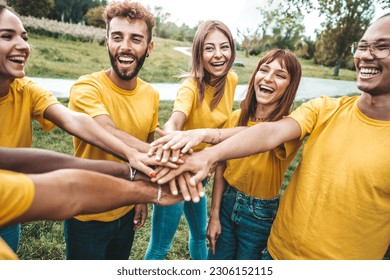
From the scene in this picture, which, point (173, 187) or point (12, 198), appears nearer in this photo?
point (12, 198)

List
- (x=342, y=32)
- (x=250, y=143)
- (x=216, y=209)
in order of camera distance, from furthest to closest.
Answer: (x=342, y=32) → (x=216, y=209) → (x=250, y=143)

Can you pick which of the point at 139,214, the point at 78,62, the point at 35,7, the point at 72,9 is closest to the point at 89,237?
the point at 139,214

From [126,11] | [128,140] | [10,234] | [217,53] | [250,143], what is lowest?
[10,234]

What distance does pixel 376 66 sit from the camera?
66.0 inches

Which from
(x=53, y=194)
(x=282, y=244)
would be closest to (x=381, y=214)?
(x=282, y=244)

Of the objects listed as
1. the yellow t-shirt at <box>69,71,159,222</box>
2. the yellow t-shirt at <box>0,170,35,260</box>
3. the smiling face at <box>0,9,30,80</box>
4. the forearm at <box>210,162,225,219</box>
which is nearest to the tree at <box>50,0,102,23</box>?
the smiling face at <box>0,9,30,80</box>

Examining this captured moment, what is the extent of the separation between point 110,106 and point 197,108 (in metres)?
0.68

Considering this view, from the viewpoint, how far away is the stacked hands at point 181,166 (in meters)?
1.87

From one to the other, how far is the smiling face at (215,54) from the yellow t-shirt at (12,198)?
1837mm

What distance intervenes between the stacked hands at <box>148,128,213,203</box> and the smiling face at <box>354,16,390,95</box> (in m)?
0.94

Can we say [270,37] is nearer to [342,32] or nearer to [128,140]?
[342,32]

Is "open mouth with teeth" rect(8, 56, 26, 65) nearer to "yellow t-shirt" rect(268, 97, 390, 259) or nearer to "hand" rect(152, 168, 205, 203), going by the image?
"hand" rect(152, 168, 205, 203)

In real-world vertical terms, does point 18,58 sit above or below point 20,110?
above

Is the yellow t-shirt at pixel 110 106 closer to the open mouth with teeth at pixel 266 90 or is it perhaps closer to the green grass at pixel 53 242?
the open mouth with teeth at pixel 266 90
